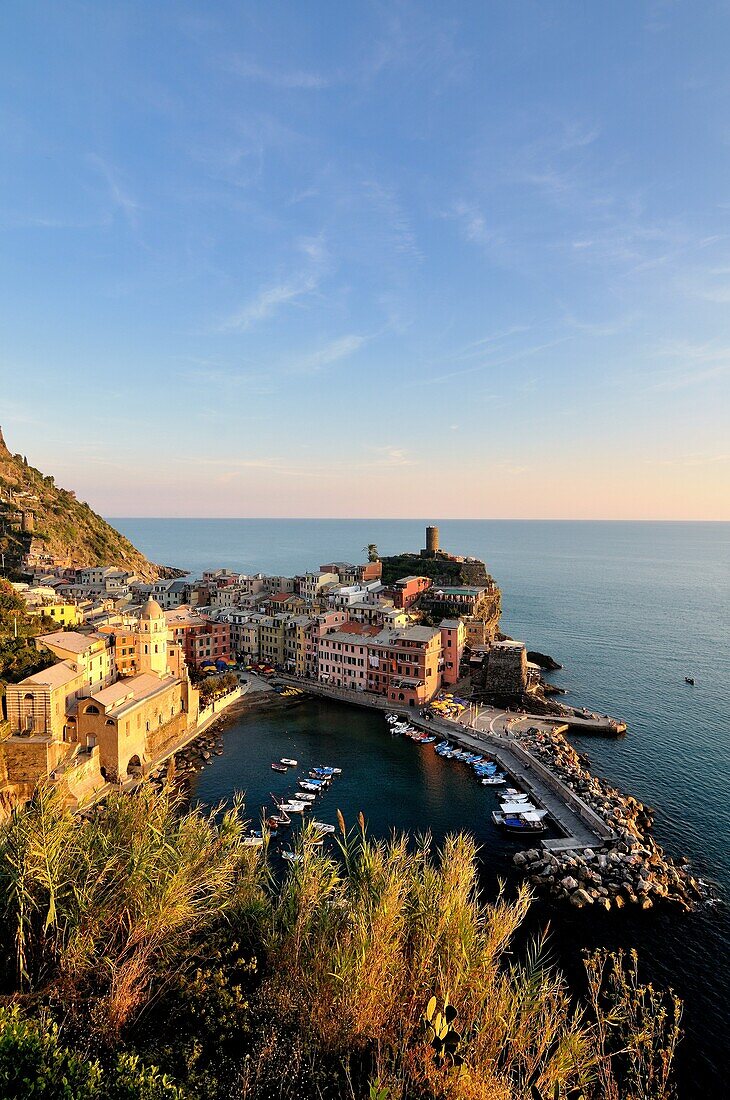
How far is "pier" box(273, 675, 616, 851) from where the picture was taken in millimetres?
29438

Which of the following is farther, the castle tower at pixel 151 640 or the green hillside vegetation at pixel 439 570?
the green hillside vegetation at pixel 439 570

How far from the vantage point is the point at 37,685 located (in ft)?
102

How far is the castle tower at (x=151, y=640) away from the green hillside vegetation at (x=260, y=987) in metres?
26.4

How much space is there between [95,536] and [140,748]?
80.0m

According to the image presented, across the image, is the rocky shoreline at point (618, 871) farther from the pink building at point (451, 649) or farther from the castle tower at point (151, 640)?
the castle tower at point (151, 640)

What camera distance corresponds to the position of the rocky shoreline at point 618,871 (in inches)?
985

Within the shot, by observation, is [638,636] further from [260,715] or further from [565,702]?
[260,715]

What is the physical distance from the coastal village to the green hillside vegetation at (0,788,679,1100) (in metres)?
7.70

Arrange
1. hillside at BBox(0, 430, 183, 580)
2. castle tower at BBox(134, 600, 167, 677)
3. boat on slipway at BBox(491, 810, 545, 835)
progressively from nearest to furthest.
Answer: boat on slipway at BBox(491, 810, 545, 835) < castle tower at BBox(134, 600, 167, 677) < hillside at BBox(0, 430, 183, 580)

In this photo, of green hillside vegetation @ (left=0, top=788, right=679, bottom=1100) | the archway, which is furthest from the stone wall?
green hillside vegetation @ (left=0, top=788, right=679, bottom=1100)

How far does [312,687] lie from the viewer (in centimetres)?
5469

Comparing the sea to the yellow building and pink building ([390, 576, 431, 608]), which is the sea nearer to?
pink building ([390, 576, 431, 608])

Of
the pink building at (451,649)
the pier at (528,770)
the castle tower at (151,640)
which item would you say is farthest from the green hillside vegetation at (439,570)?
the castle tower at (151,640)

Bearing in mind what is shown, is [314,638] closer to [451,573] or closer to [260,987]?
[451,573]
